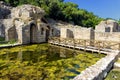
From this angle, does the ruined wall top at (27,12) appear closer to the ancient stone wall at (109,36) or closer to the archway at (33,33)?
the archway at (33,33)

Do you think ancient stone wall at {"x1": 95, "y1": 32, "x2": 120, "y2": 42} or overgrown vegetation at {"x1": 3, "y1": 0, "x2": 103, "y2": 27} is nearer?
ancient stone wall at {"x1": 95, "y1": 32, "x2": 120, "y2": 42}

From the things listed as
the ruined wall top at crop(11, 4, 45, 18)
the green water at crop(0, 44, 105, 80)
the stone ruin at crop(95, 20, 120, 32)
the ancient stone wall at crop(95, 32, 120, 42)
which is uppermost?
the ruined wall top at crop(11, 4, 45, 18)

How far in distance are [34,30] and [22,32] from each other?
2.58 m

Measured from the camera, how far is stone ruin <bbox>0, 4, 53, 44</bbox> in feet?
81.9

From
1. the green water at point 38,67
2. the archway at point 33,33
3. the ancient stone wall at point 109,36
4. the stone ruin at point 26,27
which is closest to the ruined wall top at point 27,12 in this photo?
the stone ruin at point 26,27

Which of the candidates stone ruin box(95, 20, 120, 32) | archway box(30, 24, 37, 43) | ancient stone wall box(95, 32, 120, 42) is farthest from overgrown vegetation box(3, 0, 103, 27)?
ancient stone wall box(95, 32, 120, 42)

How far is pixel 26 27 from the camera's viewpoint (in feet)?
82.4

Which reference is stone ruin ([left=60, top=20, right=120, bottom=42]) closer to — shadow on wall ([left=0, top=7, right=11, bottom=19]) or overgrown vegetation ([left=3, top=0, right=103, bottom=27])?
overgrown vegetation ([left=3, top=0, right=103, bottom=27])

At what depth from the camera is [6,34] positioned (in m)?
24.9

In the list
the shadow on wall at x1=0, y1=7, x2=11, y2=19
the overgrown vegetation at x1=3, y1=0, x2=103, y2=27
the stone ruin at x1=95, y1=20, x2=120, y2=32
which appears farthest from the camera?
the overgrown vegetation at x1=3, y1=0, x2=103, y2=27

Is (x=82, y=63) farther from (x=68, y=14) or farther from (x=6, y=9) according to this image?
(x=68, y=14)

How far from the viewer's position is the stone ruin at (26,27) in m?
25.0

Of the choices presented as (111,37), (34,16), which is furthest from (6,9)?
(111,37)

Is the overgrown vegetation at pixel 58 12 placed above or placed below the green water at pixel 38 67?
above
